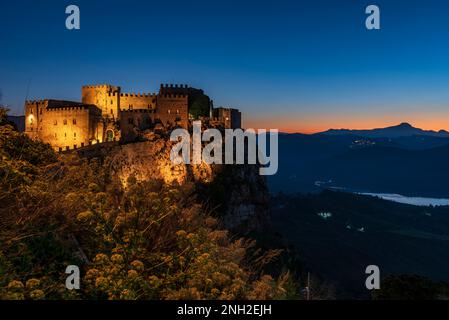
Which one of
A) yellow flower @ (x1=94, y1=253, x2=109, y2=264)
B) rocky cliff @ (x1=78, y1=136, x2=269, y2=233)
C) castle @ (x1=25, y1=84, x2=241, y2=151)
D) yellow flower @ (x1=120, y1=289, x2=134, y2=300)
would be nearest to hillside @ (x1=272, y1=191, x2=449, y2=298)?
rocky cliff @ (x1=78, y1=136, x2=269, y2=233)

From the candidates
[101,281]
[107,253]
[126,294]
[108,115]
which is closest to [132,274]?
[126,294]

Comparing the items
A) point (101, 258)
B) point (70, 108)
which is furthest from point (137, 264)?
point (70, 108)

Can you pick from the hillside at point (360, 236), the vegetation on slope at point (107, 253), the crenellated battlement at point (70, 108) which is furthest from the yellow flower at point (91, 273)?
the hillside at point (360, 236)

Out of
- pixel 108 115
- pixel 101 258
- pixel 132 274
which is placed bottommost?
pixel 132 274

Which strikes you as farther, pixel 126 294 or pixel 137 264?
pixel 137 264

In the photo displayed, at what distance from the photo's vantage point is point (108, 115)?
54.3 metres

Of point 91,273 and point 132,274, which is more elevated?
point 132,274

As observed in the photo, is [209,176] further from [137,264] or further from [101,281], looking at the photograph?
[101,281]

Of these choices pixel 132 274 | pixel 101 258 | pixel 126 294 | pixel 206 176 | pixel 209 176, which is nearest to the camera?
pixel 126 294

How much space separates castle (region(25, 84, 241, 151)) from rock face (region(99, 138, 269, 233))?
136 inches

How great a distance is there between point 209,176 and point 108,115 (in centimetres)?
1583

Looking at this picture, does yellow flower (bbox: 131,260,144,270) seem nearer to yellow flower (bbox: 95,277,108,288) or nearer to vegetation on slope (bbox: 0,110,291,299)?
vegetation on slope (bbox: 0,110,291,299)

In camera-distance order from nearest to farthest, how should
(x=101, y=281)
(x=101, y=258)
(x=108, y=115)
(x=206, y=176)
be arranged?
(x=101, y=281), (x=101, y=258), (x=206, y=176), (x=108, y=115)

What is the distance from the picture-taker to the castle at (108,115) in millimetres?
51500
